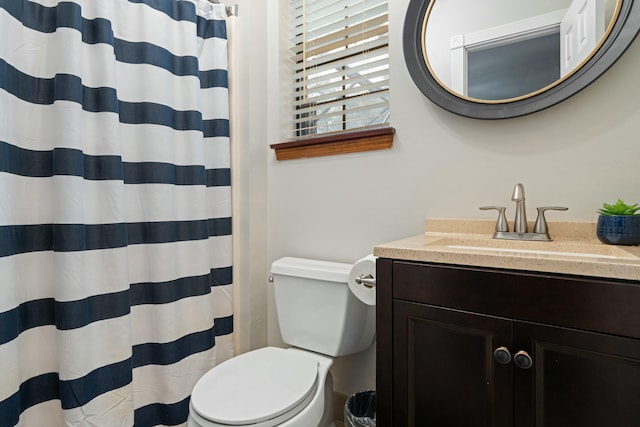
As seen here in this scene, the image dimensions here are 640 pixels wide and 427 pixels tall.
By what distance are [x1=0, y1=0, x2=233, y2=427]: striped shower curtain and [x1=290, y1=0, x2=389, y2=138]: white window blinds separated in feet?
1.38

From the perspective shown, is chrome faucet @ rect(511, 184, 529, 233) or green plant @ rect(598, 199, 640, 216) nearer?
green plant @ rect(598, 199, 640, 216)

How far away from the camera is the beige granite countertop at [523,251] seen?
0.66 meters

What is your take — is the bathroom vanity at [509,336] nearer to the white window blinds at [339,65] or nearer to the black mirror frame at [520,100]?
the black mirror frame at [520,100]

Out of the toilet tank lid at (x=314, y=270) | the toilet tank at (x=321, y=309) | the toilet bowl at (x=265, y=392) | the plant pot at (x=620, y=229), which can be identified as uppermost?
the plant pot at (x=620, y=229)

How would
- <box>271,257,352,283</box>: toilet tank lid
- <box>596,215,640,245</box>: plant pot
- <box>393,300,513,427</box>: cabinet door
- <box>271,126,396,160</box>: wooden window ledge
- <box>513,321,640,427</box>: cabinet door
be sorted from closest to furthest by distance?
<box>513,321,640,427</box>: cabinet door → <box>393,300,513,427</box>: cabinet door → <box>596,215,640,245</box>: plant pot → <box>271,257,352,283</box>: toilet tank lid → <box>271,126,396,160</box>: wooden window ledge

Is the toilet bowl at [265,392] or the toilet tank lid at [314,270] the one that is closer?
the toilet bowl at [265,392]

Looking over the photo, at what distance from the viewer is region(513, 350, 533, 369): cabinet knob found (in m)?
0.71

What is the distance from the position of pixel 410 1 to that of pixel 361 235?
3.13 ft

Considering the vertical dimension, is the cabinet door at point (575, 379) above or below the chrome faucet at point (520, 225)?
below

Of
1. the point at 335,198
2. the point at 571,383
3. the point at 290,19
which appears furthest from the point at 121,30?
the point at 571,383

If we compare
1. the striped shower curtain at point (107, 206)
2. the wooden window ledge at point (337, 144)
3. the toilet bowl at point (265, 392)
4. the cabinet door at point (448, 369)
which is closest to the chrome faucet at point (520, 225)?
the cabinet door at point (448, 369)

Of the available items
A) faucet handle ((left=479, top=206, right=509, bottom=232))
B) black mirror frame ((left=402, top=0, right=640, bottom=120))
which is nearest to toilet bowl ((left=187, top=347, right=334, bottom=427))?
faucet handle ((left=479, top=206, right=509, bottom=232))

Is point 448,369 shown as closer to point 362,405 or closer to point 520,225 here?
point 520,225

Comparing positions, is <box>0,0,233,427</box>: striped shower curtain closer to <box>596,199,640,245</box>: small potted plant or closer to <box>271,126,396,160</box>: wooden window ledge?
<box>271,126,396,160</box>: wooden window ledge
